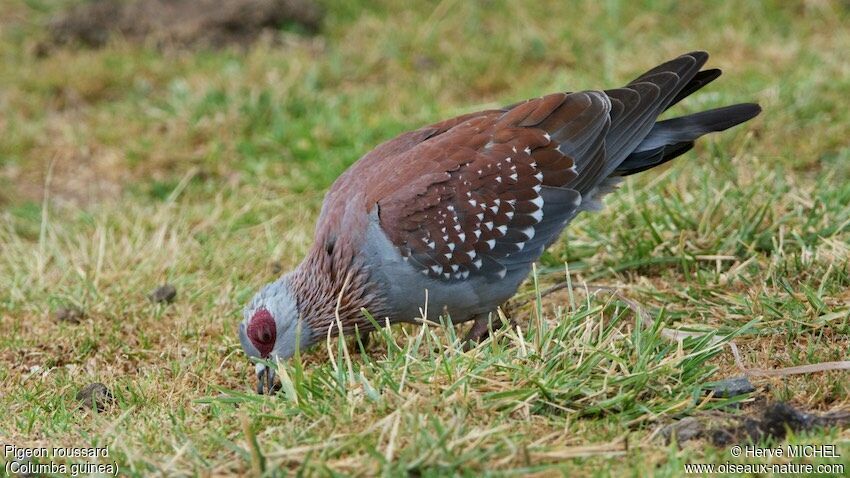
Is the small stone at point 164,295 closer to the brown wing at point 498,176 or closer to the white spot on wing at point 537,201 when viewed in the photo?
the brown wing at point 498,176

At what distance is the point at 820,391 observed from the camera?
3875 millimetres

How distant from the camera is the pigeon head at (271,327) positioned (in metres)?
4.55

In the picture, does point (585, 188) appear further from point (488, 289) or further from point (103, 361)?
point (103, 361)

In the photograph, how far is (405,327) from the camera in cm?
523

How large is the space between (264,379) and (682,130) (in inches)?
90.8

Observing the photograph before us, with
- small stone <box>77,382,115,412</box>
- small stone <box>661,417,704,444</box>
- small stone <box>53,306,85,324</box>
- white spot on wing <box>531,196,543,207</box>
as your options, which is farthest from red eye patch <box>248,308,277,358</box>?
small stone <box>661,417,704,444</box>

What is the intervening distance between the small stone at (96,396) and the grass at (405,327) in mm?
39

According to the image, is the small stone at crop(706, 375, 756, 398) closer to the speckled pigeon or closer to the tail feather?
the speckled pigeon

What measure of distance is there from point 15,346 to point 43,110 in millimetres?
3814

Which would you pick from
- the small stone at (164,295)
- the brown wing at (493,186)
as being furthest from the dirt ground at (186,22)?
the brown wing at (493,186)

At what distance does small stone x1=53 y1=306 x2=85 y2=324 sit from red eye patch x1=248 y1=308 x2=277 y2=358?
1168mm

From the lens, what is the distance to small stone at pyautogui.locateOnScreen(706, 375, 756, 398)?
12.6 ft

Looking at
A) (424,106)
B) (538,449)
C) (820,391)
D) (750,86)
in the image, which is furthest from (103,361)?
(750,86)

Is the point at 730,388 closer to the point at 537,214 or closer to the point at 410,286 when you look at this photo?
the point at 537,214
